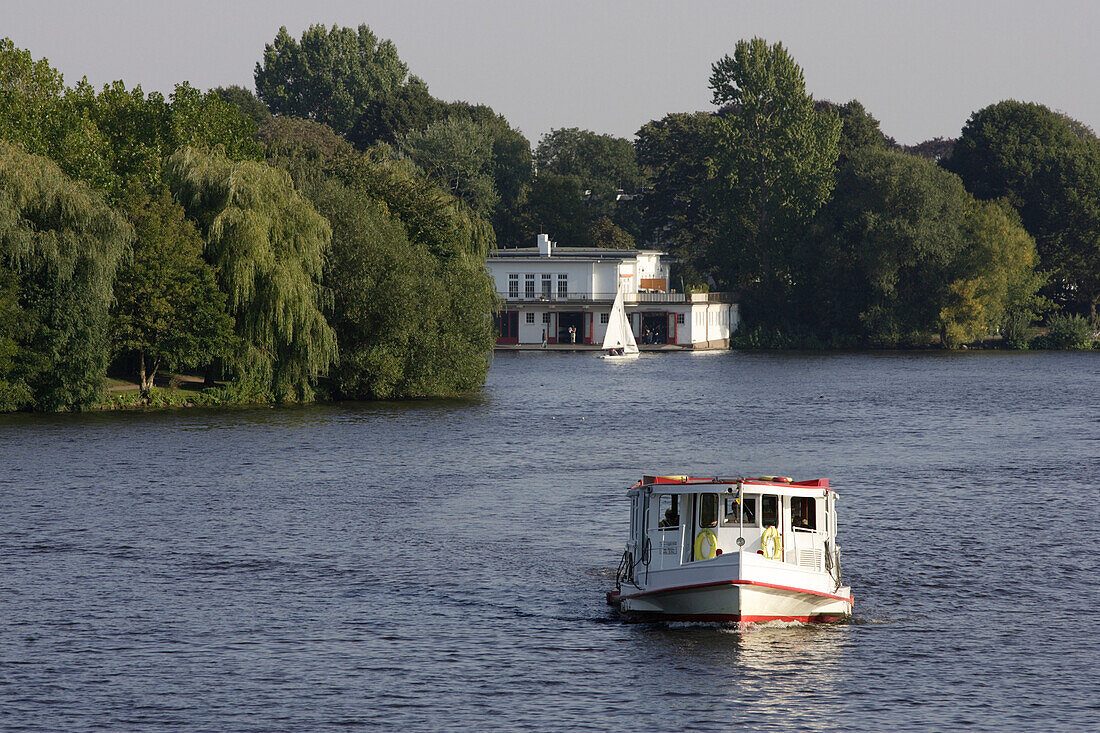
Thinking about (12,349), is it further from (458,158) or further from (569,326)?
(458,158)

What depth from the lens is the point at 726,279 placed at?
14775 cm

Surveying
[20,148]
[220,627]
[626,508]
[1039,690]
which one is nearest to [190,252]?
[20,148]

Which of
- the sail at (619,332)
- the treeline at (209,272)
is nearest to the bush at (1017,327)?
the sail at (619,332)

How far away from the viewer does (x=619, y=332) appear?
409ft

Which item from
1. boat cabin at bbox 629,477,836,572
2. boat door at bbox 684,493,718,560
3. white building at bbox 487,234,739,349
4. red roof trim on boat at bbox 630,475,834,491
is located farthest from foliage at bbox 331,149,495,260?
white building at bbox 487,234,739,349

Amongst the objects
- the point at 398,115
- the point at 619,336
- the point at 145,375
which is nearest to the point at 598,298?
the point at 619,336

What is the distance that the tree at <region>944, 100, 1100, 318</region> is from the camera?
134 metres

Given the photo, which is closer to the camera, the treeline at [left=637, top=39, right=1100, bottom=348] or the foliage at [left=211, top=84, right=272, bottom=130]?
the treeline at [left=637, top=39, right=1100, bottom=348]

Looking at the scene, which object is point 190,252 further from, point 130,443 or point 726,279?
point 726,279

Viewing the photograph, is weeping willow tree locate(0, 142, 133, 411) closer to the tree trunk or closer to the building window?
the tree trunk

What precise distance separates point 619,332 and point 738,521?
97716 mm

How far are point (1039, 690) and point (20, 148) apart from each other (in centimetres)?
5398

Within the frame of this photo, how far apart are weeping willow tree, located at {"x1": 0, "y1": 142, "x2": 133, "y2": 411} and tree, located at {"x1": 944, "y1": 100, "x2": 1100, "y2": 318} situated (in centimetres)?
10205

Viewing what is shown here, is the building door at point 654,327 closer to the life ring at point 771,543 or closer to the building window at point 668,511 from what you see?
the building window at point 668,511
